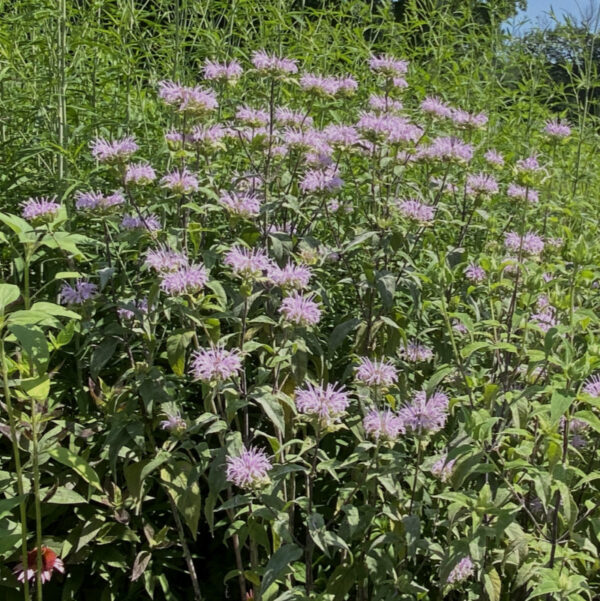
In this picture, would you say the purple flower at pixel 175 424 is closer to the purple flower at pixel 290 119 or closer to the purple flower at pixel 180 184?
the purple flower at pixel 180 184

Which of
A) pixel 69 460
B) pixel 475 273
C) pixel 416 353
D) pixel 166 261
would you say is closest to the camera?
pixel 69 460

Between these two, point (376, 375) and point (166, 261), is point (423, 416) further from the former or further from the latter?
point (166, 261)

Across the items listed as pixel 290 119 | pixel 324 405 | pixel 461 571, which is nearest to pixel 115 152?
pixel 290 119

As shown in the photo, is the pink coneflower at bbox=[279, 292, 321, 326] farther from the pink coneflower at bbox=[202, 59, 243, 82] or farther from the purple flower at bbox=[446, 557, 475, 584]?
the pink coneflower at bbox=[202, 59, 243, 82]

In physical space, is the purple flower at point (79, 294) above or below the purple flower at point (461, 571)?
above

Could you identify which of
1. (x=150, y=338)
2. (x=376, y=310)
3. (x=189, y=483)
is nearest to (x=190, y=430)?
(x=189, y=483)

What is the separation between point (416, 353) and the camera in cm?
198

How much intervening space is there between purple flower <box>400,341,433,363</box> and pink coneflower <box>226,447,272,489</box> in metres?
0.64

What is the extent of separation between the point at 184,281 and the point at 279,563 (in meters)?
0.68

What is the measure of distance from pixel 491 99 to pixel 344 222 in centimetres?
174

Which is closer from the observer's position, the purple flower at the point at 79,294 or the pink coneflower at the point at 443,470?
the pink coneflower at the point at 443,470

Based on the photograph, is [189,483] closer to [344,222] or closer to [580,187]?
[344,222]

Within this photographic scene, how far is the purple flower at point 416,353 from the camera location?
6.49 ft

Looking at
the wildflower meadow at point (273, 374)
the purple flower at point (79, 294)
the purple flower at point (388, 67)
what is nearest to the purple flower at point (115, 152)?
the wildflower meadow at point (273, 374)
